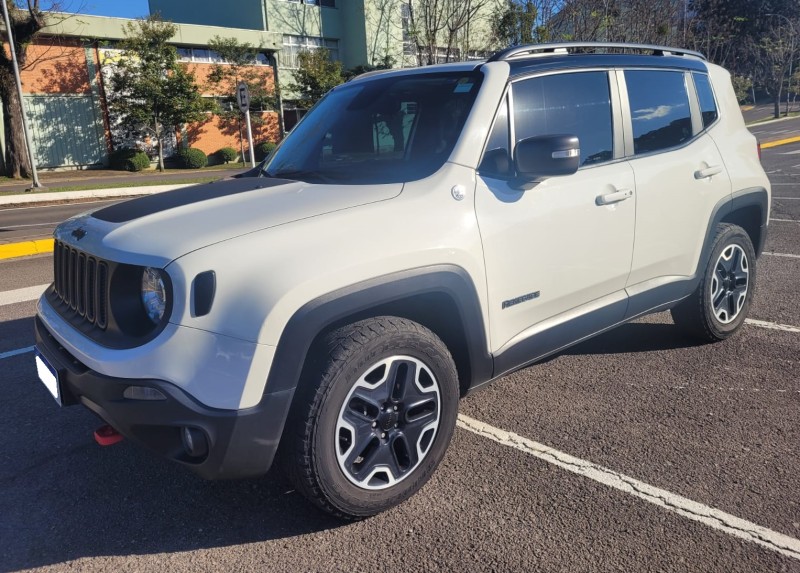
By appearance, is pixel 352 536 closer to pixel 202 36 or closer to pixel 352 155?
pixel 352 155

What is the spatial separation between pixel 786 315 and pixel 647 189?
2.35 meters

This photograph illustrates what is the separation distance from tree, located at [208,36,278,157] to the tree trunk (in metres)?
11.8

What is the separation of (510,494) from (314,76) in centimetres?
4024

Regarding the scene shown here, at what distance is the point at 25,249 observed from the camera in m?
9.53

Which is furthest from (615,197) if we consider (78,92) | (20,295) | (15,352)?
(78,92)

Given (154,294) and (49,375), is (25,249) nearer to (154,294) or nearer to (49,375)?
(49,375)

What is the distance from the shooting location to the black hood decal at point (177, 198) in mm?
2870

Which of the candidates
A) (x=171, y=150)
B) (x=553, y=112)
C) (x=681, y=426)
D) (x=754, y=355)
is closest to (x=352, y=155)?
(x=553, y=112)

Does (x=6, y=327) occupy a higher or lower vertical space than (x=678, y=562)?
higher

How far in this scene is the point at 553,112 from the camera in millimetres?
3307

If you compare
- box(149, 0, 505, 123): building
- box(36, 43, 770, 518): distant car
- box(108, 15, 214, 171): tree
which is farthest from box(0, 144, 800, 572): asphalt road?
box(149, 0, 505, 123): building

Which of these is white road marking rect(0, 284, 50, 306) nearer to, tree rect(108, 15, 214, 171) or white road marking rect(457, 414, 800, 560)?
white road marking rect(457, 414, 800, 560)

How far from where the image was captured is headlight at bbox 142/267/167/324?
2.32 m

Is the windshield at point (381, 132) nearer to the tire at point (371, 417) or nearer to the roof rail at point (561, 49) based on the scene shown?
the roof rail at point (561, 49)
